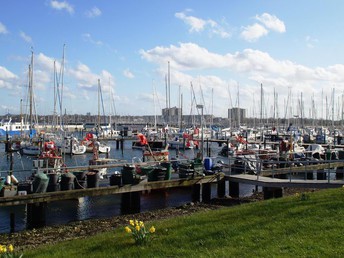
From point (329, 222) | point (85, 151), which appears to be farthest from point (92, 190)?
point (85, 151)

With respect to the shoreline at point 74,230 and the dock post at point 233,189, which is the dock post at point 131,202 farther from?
the dock post at point 233,189

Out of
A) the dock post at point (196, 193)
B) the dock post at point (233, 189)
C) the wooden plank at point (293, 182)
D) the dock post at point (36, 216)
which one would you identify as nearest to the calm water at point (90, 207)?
the dock post at point (36, 216)

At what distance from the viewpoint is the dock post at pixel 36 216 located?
19614 mm

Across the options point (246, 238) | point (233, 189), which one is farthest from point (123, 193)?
point (246, 238)

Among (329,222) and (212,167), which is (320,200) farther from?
(212,167)

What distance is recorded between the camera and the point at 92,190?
20.9m

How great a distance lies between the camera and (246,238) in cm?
950

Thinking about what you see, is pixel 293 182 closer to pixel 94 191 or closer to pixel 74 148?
pixel 94 191

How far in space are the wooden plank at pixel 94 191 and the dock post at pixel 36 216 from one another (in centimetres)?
74

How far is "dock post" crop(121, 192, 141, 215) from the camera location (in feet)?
75.9

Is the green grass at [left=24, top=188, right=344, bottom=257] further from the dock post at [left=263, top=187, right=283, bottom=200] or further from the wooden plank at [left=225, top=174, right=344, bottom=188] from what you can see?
the dock post at [left=263, top=187, right=283, bottom=200]

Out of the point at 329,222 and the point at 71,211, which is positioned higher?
the point at 329,222

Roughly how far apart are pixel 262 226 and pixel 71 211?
50.7 ft

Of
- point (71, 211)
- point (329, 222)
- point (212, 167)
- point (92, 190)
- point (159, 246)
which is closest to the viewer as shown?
point (159, 246)
